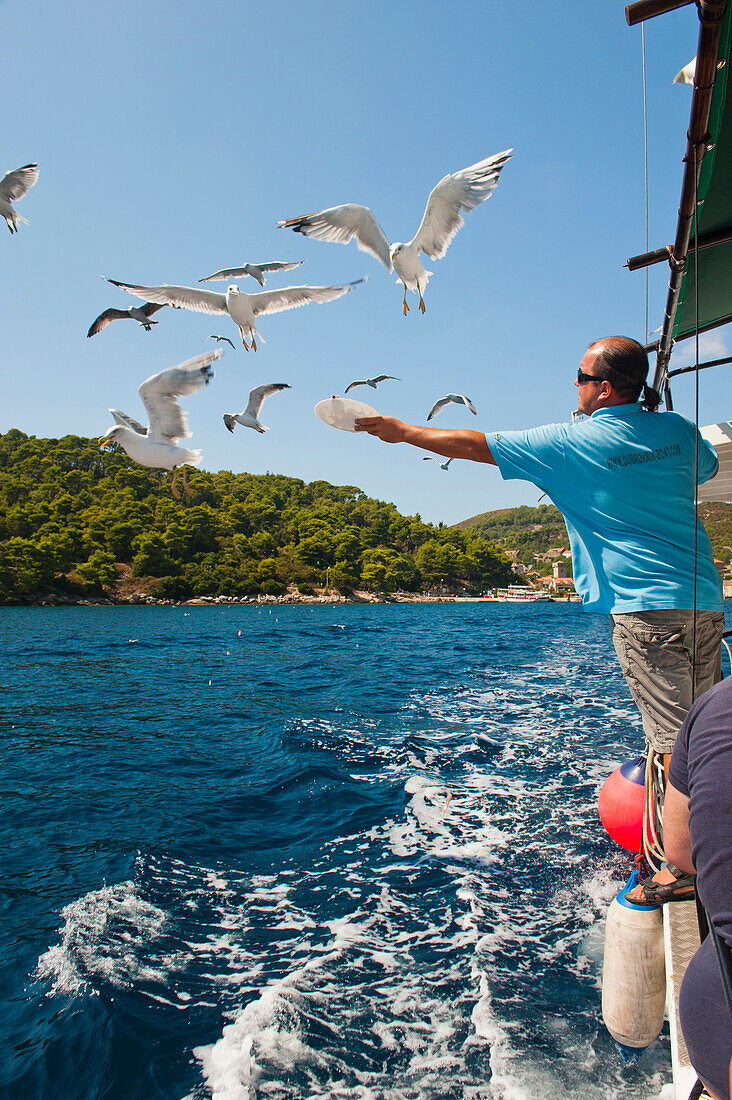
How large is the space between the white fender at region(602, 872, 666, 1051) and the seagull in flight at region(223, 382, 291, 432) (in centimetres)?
752

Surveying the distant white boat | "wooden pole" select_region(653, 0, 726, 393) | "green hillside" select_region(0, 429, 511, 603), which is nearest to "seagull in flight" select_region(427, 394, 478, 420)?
"wooden pole" select_region(653, 0, 726, 393)

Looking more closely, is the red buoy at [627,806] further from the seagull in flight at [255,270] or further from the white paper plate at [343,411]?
the seagull in flight at [255,270]

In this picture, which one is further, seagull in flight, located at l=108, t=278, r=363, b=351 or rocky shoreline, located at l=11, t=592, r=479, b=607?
rocky shoreline, located at l=11, t=592, r=479, b=607

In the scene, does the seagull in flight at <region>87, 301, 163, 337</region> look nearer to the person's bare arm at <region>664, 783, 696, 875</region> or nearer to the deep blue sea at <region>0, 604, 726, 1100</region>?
the deep blue sea at <region>0, 604, 726, 1100</region>

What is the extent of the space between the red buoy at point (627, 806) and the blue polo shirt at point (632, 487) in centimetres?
164

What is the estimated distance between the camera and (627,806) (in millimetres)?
3279

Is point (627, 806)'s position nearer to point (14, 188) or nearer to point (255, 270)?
point (255, 270)

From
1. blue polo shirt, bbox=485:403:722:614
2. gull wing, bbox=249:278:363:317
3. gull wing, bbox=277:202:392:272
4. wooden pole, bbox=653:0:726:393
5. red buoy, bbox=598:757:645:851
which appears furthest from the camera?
gull wing, bbox=249:278:363:317

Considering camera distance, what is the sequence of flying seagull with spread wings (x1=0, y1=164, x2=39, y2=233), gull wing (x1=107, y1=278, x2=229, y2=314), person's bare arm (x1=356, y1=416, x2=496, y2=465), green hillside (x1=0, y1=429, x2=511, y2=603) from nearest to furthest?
person's bare arm (x1=356, y1=416, x2=496, y2=465) < gull wing (x1=107, y1=278, x2=229, y2=314) < flying seagull with spread wings (x1=0, y1=164, x2=39, y2=233) < green hillside (x1=0, y1=429, x2=511, y2=603)

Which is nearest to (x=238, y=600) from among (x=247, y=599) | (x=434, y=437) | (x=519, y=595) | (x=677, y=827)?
(x=247, y=599)

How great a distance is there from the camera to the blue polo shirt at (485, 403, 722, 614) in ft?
6.84

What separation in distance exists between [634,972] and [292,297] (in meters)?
9.23

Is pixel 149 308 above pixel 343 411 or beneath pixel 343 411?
above

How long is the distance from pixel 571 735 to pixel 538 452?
7.06 metres
